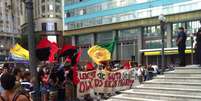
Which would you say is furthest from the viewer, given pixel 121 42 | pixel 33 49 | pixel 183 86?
pixel 121 42

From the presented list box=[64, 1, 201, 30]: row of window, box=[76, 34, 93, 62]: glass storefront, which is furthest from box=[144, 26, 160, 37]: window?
box=[76, 34, 93, 62]: glass storefront

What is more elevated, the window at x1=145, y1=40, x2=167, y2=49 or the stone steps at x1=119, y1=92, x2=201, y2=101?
the window at x1=145, y1=40, x2=167, y2=49

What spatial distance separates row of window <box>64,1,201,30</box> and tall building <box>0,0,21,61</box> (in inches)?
1062

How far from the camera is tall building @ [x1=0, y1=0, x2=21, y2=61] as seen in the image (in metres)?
116

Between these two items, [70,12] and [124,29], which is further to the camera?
[70,12]

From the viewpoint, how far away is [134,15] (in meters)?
72.7

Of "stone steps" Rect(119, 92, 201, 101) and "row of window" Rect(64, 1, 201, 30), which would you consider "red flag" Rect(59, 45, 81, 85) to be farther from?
"row of window" Rect(64, 1, 201, 30)

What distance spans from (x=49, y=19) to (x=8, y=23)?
1196cm

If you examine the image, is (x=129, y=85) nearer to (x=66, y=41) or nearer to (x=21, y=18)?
(x=66, y=41)

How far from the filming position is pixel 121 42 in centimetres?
7806

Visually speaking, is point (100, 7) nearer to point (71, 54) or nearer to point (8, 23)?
point (8, 23)

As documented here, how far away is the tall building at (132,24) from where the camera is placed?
6444 cm

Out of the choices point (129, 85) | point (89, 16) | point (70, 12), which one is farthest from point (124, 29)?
point (129, 85)

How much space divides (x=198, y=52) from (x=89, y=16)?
227 ft
